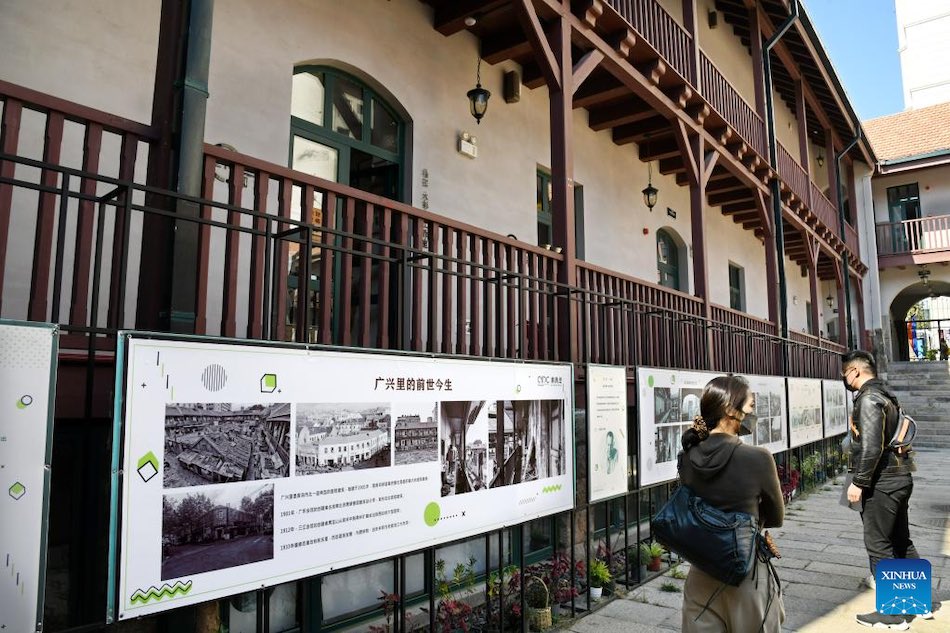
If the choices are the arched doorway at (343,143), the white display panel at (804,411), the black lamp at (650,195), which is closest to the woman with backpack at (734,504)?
the arched doorway at (343,143)

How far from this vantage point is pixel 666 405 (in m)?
6.49

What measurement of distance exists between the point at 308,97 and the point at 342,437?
4.19 metres

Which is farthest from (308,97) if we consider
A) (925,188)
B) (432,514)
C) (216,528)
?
(925,188)

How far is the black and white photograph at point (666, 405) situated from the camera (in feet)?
20.7

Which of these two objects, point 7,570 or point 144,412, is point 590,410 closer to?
point 144,412

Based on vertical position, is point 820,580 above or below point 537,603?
below

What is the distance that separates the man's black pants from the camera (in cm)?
470

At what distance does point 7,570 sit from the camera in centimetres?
228

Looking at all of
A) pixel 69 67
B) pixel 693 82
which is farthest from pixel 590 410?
pixel 693 82

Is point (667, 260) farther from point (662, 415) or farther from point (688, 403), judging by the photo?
point (662, 415)

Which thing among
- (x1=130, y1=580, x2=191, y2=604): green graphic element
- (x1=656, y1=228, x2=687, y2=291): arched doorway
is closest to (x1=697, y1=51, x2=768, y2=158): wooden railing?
(x1=656, y1=228, x2=687, y2=291): arched doorway

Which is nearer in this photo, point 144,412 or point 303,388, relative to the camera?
point 144,412

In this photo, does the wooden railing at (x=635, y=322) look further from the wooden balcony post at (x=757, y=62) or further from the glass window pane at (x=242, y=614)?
the wooden balcony post at (x=757, y=62)

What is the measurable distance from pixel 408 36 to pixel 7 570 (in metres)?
6.56
